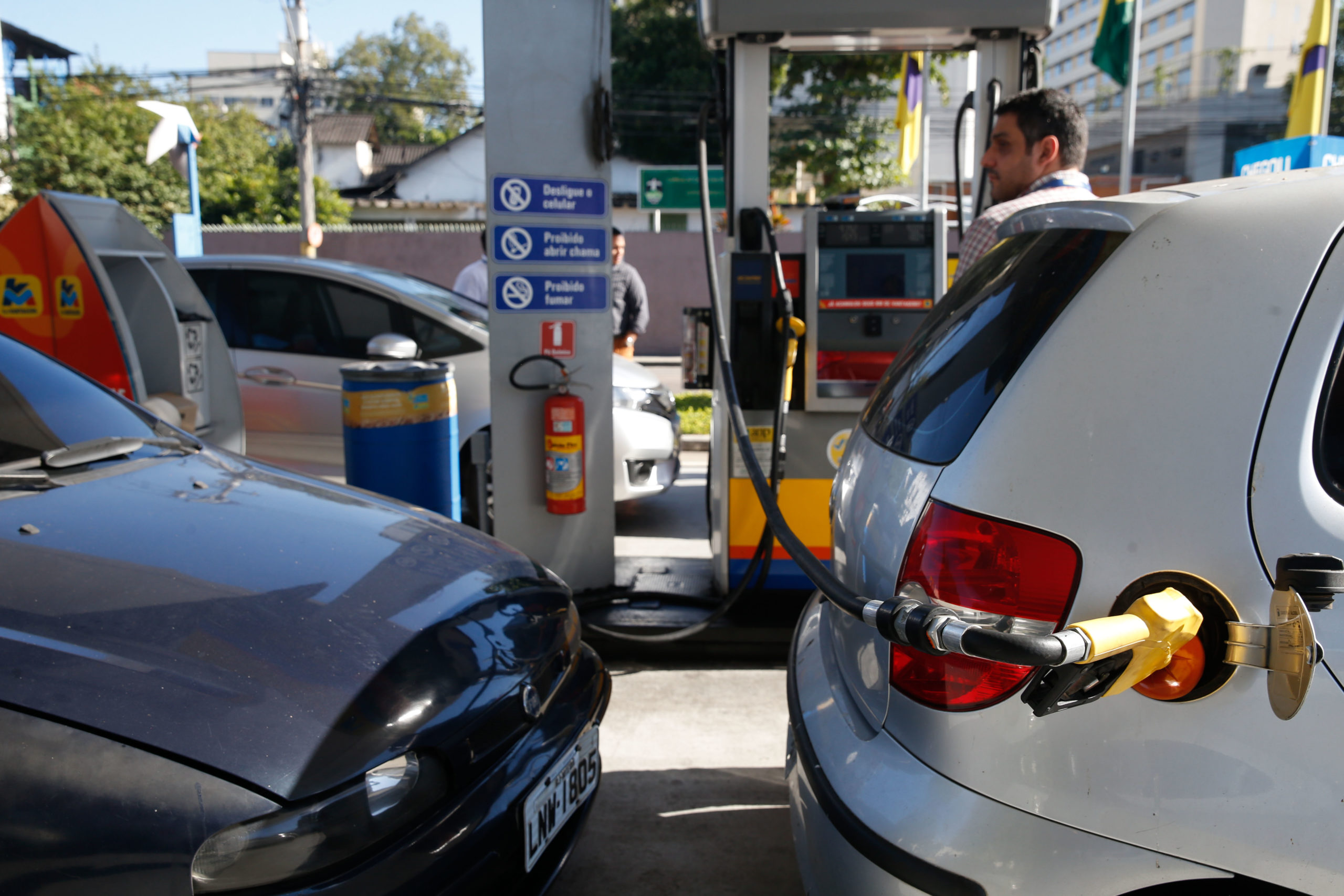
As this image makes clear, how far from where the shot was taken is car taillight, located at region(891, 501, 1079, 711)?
1371 mm

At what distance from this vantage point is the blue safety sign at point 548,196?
385 cm

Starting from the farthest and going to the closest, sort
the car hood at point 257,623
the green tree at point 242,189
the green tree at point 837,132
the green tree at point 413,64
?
the green tree at point 413,64, the green tree at point 242,189, the green tree at point 837,132, the car hood at point 257,623

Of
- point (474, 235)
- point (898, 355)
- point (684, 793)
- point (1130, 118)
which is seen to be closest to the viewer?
point (898, 355)

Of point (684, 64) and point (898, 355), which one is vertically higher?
point (684, 64)

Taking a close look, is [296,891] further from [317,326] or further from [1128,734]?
[317,326]

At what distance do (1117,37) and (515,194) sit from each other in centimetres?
1032

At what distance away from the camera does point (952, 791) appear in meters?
1.41

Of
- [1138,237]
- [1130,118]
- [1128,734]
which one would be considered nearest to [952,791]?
[1128,734]

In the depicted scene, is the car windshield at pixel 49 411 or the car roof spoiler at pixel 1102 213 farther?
the car windshield at pixel 49 411

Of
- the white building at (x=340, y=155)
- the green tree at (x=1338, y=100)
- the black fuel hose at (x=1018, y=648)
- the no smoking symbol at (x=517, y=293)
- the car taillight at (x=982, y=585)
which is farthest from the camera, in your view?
the white building at (x=340, y=155)

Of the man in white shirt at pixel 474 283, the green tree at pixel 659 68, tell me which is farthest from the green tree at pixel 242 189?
the man in white shirt at pixel 474 283

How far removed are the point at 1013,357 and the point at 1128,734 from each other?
0.58 m

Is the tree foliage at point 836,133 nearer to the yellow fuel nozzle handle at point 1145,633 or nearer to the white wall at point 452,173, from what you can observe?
the yellow fuel nozzle handle at point 1145,633

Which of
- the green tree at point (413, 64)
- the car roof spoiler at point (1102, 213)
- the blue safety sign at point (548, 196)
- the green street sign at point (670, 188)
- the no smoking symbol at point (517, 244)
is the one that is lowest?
the car roof spoiler at point (1102, 213)
